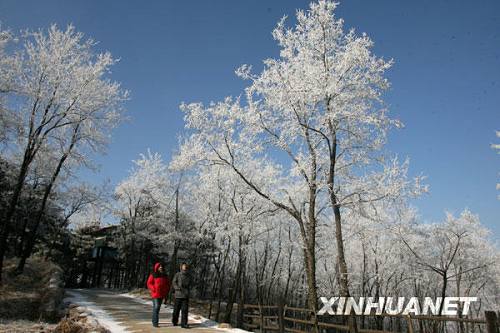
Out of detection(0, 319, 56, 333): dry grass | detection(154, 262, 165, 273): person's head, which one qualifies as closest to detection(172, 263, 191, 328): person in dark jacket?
detection(154, 262, 165, 273): person's head

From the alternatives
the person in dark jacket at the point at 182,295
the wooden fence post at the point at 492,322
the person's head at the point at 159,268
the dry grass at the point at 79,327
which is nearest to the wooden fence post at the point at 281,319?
the person in dark jacket at the point at 182,295

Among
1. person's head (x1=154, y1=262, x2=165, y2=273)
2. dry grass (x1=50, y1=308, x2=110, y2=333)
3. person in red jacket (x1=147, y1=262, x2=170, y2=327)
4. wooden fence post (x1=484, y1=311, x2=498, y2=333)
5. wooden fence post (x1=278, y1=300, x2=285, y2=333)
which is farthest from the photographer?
wooden fence post (x1=278, y1=300, x2=285, y2=333)

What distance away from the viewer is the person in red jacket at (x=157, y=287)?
9.99m

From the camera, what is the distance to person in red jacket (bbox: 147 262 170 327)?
9990 mm

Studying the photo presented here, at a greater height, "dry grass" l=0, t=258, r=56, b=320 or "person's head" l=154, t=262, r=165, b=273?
"person's head" l=154, t=262, r=165, b=273

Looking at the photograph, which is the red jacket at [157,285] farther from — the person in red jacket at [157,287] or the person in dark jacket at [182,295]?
the person in dark jacket at [182,295]

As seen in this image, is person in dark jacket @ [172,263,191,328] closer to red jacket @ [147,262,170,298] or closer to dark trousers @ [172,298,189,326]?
dark trousers @ [172,298,189,326]

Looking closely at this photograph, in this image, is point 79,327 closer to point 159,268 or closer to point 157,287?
point 157,287

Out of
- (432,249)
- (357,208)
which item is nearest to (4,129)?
(357,208)

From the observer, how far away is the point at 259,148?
1293 cm

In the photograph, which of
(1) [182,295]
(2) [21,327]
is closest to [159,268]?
(1) [182,295]

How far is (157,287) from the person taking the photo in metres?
10.2

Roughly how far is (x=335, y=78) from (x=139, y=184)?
84.1 feet

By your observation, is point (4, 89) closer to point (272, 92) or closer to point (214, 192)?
point (272, 92)
